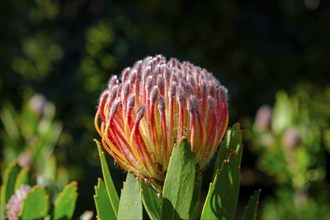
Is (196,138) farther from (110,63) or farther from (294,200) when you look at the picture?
(110,63)

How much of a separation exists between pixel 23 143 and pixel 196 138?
143 centimetres

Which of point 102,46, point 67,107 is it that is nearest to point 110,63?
point 102,46

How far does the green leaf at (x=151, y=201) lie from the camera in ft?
2.83

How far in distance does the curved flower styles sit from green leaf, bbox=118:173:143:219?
0.14 feet

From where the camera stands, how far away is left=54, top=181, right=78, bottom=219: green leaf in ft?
3.43

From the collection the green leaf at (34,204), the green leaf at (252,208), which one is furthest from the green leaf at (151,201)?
the green leaf at (34,204)

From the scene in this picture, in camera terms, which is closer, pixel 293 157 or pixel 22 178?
pixel 22 178

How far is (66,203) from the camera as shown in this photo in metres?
1.06

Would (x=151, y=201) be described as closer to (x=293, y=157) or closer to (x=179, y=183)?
(x=179, y=183)

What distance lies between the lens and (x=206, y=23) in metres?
5.12

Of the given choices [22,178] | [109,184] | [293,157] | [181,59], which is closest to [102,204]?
[109,184]

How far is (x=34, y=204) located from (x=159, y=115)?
12.6 inches

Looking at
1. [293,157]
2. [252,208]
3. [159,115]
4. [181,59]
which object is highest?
[181,59]

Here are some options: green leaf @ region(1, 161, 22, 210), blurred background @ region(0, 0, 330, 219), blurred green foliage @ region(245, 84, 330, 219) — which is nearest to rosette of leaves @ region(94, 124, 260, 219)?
green leaf @ region(1, 161, 22, 210)
